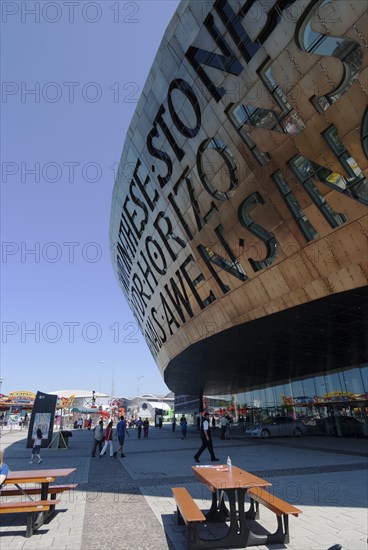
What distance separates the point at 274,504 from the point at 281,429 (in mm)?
27793

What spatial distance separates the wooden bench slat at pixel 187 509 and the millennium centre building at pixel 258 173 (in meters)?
8.36

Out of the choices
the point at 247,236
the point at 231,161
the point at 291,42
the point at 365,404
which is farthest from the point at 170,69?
the point at 365,404

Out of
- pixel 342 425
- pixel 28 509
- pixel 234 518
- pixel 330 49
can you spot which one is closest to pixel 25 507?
pixel 28 509

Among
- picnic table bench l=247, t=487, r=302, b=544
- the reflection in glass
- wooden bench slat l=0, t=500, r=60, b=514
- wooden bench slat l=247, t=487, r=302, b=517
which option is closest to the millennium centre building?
the reflection in glass

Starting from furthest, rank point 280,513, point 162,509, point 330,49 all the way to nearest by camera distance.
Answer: point 330,49 < point 162,509 < point 280,513

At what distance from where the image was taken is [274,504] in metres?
5.97

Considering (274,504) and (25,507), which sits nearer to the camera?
(274,504)

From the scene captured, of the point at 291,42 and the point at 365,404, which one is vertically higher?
the point at 291,42

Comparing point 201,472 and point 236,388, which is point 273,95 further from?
point 236,388

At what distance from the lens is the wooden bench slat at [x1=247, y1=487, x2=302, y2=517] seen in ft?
18.5

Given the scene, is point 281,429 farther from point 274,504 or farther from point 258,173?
point 274,504

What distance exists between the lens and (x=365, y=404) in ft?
82.6

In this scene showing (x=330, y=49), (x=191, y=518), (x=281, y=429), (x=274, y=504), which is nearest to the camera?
(x=191, y=518)

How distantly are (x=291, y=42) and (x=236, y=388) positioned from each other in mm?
39857
